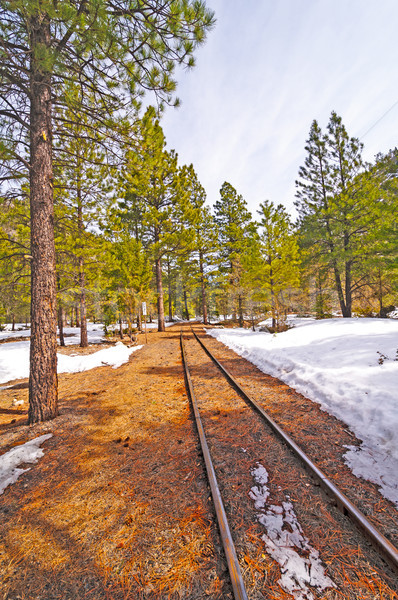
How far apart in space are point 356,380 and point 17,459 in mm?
6092

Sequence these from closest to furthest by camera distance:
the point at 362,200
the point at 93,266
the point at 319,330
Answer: the point at 319,330, the point at 93,266, the point at 362,200

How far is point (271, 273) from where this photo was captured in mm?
17188

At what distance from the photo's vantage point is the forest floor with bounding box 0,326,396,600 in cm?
175

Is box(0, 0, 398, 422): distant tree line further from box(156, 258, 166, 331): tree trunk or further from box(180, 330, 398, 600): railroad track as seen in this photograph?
box(180, 330, 398, 600): railroad track

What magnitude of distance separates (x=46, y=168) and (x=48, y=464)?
200 inches

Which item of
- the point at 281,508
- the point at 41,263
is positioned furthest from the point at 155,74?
the point at 281,508

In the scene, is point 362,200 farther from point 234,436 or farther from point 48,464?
point 48,464

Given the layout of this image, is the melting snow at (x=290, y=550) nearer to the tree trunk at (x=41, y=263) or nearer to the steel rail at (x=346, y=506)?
the steel rail at (x=346, y=506)

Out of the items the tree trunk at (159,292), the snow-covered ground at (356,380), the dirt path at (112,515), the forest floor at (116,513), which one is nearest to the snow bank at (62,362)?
the forest floor at (116,513)

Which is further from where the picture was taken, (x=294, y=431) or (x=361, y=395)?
(x=361, y=395)

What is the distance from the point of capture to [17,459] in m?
3.36

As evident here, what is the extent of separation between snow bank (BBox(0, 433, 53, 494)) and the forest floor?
124 millimetres

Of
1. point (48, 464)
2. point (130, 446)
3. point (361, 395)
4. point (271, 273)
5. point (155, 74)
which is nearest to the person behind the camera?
point (48, 464)

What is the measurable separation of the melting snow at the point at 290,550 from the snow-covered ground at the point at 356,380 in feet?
3.72
